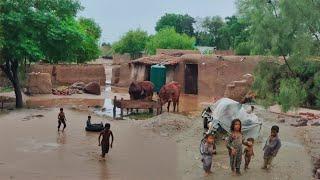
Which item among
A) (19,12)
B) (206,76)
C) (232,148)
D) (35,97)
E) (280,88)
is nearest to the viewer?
(232,148)

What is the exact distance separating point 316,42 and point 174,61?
27.8 m

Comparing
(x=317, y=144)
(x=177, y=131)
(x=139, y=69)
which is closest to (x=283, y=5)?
(x=317, y=144)

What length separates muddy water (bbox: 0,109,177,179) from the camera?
14522 mm

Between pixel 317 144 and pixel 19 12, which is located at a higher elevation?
pixel 19 12

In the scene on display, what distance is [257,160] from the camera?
1633cm

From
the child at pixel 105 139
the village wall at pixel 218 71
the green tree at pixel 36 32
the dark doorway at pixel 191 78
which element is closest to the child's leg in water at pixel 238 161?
the child at pixel 105 139

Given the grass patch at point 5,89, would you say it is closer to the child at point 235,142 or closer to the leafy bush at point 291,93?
the leafy bush at point 291,93

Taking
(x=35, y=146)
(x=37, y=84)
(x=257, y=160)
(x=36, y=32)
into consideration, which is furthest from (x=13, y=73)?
(x=257, y=160)

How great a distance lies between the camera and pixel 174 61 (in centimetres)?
4325

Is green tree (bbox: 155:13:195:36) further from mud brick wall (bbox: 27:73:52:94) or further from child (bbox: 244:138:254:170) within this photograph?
child (bbox: 244:138:254:170)

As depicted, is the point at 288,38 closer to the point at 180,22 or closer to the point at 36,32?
the point at 36,32

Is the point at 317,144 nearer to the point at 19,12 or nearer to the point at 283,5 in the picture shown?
the point at 283,5

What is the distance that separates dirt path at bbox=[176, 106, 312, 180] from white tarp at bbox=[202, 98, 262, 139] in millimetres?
580

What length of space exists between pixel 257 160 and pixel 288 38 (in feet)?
11.9
